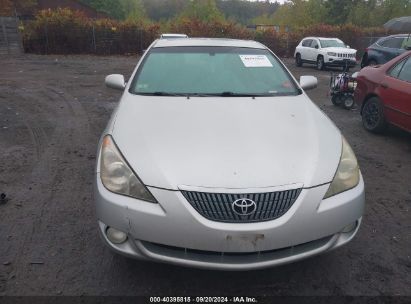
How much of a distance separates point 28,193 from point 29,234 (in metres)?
0.87

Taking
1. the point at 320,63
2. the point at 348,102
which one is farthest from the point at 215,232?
the point at 320,63

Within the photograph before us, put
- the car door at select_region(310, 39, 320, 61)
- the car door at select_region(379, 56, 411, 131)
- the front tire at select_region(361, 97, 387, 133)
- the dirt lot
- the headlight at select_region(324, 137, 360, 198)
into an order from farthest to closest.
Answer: the car door at select_region(310, 39, 320, 61) < the front tire at select_region(361, 97, 387, 133) < the car door at select_region(379, 56, 411, 131) < the dirt lot < the headlight at select_region(324, 137, 360, 198)

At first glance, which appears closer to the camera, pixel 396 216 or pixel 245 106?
pixel 245 106

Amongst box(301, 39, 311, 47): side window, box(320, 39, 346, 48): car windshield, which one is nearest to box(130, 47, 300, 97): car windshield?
box(320, 39, 346, 48): car windshield

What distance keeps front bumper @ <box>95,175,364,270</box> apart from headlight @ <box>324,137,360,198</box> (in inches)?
3.0

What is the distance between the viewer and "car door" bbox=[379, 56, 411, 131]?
5.27 metres

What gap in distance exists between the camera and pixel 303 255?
7.47ft

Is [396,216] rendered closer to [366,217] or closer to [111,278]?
[366,217]

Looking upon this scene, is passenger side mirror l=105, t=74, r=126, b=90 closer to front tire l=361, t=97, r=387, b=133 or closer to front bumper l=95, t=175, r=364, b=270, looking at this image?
front bumper l=95, t=175, r=364, b=270

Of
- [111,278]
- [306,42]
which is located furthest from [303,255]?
[306,42]

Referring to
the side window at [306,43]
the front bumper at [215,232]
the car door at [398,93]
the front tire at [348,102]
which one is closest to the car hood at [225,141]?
the front bumper at [215,232]

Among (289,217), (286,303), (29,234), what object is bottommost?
(29,234)

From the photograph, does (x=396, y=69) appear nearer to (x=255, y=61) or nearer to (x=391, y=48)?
(x=255, y=61)

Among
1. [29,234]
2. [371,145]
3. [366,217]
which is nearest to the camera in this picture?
[29,234]
